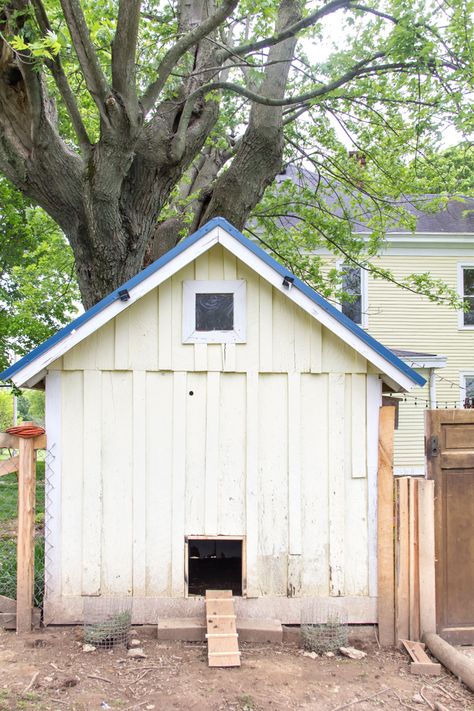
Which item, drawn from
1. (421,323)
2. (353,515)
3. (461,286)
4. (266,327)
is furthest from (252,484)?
(461,286)

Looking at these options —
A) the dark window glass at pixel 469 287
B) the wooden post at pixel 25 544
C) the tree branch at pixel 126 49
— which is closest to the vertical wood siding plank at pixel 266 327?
the wooden post at pixel 25 544

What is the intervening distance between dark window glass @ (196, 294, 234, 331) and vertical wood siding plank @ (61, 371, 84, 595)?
1.20 metres

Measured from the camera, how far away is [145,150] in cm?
722

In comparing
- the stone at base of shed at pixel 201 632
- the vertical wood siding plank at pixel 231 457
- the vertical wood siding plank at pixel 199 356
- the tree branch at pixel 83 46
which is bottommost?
the stone at base of shed at pixel 201 632

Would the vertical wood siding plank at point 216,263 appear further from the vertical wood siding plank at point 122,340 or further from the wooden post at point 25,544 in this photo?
the wooden post at point 25,544

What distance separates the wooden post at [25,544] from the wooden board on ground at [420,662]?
3269 millimetres

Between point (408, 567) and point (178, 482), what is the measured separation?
2.16 m

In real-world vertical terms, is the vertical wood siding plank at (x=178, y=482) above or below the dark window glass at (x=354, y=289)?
below

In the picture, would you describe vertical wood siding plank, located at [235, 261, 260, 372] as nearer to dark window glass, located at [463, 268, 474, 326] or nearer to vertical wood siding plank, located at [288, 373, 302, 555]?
vertical wood siding plank, located at [288, 373, 302, 555]

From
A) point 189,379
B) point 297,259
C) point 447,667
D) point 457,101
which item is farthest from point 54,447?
point 297,259

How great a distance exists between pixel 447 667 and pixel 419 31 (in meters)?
6.91

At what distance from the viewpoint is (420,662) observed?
4586 mm

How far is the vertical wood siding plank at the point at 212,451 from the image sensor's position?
16.9 ft

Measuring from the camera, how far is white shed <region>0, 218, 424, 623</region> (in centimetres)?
512
